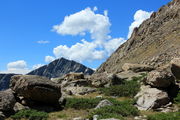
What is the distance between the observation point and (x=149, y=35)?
131375 millimetres

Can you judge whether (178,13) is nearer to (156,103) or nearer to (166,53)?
(166,53)

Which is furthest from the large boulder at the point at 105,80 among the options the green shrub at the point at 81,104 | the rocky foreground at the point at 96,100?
the green shrub at the point at 81,104

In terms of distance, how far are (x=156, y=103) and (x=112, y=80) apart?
1362 centimetres

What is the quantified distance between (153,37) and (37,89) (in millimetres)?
107110

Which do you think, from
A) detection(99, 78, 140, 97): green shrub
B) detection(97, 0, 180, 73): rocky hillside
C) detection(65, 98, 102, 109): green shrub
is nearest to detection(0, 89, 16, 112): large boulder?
detection(65, 98, 102, 109): green shrub

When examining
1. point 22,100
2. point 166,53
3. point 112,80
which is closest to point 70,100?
point 22,100

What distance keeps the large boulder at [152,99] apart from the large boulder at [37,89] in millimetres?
6774

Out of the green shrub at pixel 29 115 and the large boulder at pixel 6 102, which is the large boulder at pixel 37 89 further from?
the green shrub at pixel 29 115

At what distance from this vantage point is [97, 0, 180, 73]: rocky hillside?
107438 millimetres

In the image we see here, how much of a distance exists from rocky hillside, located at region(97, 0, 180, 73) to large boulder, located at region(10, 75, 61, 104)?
73604 millimetres

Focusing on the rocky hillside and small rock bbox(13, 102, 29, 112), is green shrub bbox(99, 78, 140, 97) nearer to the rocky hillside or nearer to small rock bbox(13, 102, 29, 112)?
small rock bbox(13, 102, 29, 112)

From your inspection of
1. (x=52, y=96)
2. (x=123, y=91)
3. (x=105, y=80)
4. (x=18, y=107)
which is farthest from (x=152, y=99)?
(x=105, y=80)

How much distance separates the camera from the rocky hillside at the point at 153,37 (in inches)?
4230

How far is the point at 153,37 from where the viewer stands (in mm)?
125375
